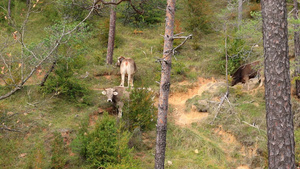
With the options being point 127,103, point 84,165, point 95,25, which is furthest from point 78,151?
point 95,25

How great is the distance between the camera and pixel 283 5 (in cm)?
489

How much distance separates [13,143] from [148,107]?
4826mm

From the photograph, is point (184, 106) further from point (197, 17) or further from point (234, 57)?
point (197, 17)

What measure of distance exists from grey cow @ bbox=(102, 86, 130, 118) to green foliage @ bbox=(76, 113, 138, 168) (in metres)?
2.51

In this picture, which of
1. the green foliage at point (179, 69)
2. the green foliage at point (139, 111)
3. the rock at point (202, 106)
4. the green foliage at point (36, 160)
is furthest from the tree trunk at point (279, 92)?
the green foliage at point (179, 69)

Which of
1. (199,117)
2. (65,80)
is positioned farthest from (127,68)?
(199,117)

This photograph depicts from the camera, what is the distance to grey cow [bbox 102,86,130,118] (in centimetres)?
1162

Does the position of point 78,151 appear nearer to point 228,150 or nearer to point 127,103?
point 127,103

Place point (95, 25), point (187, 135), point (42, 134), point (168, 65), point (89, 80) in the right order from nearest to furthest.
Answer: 1. point (168, 65)
2. point (42, 134)
3. point (187, 135)
4. point (89, 80)
5. point (95, 25)

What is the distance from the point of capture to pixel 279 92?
4875 millimetres

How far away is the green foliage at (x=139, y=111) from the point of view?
11.1m

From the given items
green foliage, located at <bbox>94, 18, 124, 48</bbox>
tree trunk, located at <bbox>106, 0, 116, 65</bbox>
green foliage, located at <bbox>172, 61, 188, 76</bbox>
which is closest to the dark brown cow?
green foliage, located at <bbox>172, 61, 188, 76</bbox>

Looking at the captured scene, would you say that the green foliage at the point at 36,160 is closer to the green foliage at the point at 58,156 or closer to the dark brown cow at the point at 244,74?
the green foliage at the point at 58,156

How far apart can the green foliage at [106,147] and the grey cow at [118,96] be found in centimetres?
251
